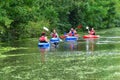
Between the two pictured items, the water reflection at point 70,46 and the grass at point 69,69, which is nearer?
the grass at point 69,69

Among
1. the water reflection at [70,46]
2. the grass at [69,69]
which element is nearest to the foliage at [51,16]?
the water reflection at [70,46]

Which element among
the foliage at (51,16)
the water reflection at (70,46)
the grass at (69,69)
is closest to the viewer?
the grass at (69,69)

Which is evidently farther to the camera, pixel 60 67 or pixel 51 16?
pixel 51 16

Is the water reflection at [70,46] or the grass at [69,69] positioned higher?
the grass at [69,69]

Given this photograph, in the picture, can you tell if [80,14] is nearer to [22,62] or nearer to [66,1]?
[66,1]

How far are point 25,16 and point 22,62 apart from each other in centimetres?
2003

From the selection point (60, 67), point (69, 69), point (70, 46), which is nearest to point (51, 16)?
point (70, 46)

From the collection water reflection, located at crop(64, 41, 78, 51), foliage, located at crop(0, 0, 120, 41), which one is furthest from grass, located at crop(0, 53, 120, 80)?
foliage, located at crop(0, 0, 120, 41)

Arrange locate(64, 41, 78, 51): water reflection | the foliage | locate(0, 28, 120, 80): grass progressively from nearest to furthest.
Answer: locate(0, 28, 120, 80): grass
locate(64, 41, 78, 51): water reflection
the foliage

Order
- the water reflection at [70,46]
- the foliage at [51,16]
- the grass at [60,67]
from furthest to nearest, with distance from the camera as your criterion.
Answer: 1. the foliage at [51,16]
2. the water reflection at [70,46]
3. the grass at [60,67]

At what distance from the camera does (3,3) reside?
40375 mm

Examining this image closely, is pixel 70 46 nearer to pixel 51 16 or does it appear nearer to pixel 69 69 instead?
pixel 69 69

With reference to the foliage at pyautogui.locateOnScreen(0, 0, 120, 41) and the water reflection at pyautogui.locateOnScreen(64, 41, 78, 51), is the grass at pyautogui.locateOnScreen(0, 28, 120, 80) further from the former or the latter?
the foliage at pyautogui.locateOnScreen(0, 0, 120, 41)

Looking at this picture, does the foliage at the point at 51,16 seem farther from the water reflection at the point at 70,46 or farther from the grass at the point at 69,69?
the grass at the point at 69,69
